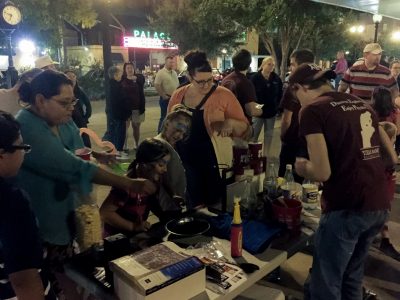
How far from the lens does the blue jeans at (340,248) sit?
2.23 m

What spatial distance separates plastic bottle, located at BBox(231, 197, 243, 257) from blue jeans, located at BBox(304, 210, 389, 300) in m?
0.55

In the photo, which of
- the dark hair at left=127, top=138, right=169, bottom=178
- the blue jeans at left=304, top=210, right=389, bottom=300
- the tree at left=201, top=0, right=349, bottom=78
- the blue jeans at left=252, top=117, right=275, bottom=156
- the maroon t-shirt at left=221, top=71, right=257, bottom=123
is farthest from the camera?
the tree at left=201, top=0, right=349, bottom=78

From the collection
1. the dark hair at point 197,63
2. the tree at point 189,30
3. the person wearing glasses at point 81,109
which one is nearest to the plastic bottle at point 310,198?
the dark hair at point 197,63

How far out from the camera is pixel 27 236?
58.0 inches

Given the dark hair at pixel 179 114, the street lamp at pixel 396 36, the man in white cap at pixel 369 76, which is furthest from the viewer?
the street lamp at pixel 396 36

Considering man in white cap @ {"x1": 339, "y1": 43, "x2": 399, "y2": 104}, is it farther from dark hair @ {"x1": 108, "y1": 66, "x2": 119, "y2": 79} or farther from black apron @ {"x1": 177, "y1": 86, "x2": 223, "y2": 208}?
dark hair @ {"x1": 108, "y1": 66, "x2": 119, "y2": 79}

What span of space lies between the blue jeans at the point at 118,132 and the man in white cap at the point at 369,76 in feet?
13.5

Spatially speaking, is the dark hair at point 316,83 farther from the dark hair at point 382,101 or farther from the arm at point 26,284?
the dark hair at point 382,101

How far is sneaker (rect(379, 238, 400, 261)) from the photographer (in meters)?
3.88

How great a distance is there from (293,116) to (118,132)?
4302 mm

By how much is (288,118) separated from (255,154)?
1296 mm

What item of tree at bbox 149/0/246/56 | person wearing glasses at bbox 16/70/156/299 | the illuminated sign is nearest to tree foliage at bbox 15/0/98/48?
tree at bbox 149/0/246/56

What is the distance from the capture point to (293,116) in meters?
4.02

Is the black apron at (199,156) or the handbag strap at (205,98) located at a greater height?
the handbag strap at (205,98)
